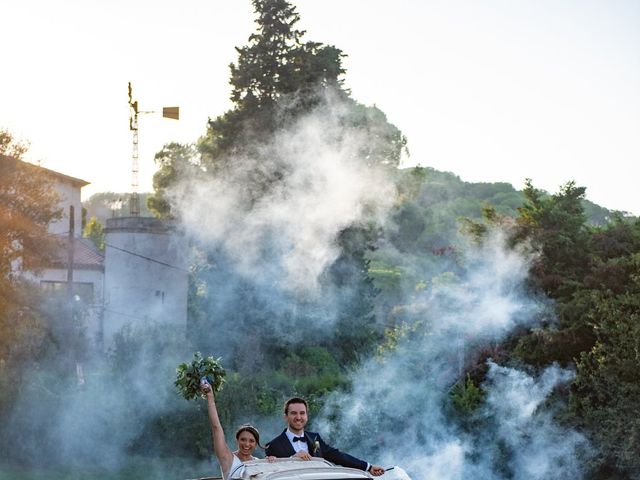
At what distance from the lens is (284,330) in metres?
31.4

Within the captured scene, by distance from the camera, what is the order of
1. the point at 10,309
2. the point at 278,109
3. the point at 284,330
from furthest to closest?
the point at 278,109 < the point at 284,330 < the point at 10,309

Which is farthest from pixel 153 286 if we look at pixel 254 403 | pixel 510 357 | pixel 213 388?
pixel 213 388

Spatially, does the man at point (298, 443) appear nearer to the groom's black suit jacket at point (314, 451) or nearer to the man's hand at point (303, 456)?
the groom's black suit jacket at point (314, 451)

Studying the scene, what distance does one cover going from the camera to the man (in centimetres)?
978

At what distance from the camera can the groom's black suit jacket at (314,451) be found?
9906 millimetres

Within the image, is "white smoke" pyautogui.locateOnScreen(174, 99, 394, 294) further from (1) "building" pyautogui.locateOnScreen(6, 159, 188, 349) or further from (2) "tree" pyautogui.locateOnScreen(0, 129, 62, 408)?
(2) "tree" pyautogui.locateOnScreen(0, 129, 62, 408)

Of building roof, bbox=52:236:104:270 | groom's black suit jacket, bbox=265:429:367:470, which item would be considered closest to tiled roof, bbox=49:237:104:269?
building roof, bbox=52:236:104:270

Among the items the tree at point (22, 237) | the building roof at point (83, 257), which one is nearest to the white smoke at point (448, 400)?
the tree at point (22, 237)

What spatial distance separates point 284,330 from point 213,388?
20.1 metres

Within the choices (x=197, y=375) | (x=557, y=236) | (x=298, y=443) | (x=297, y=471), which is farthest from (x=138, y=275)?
(x=297, y=471)

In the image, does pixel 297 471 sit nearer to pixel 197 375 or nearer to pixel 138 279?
pixel 197 375

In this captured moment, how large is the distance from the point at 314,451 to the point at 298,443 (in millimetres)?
189

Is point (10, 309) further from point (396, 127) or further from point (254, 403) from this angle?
point (396, 127)

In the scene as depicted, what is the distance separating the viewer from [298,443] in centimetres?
996
